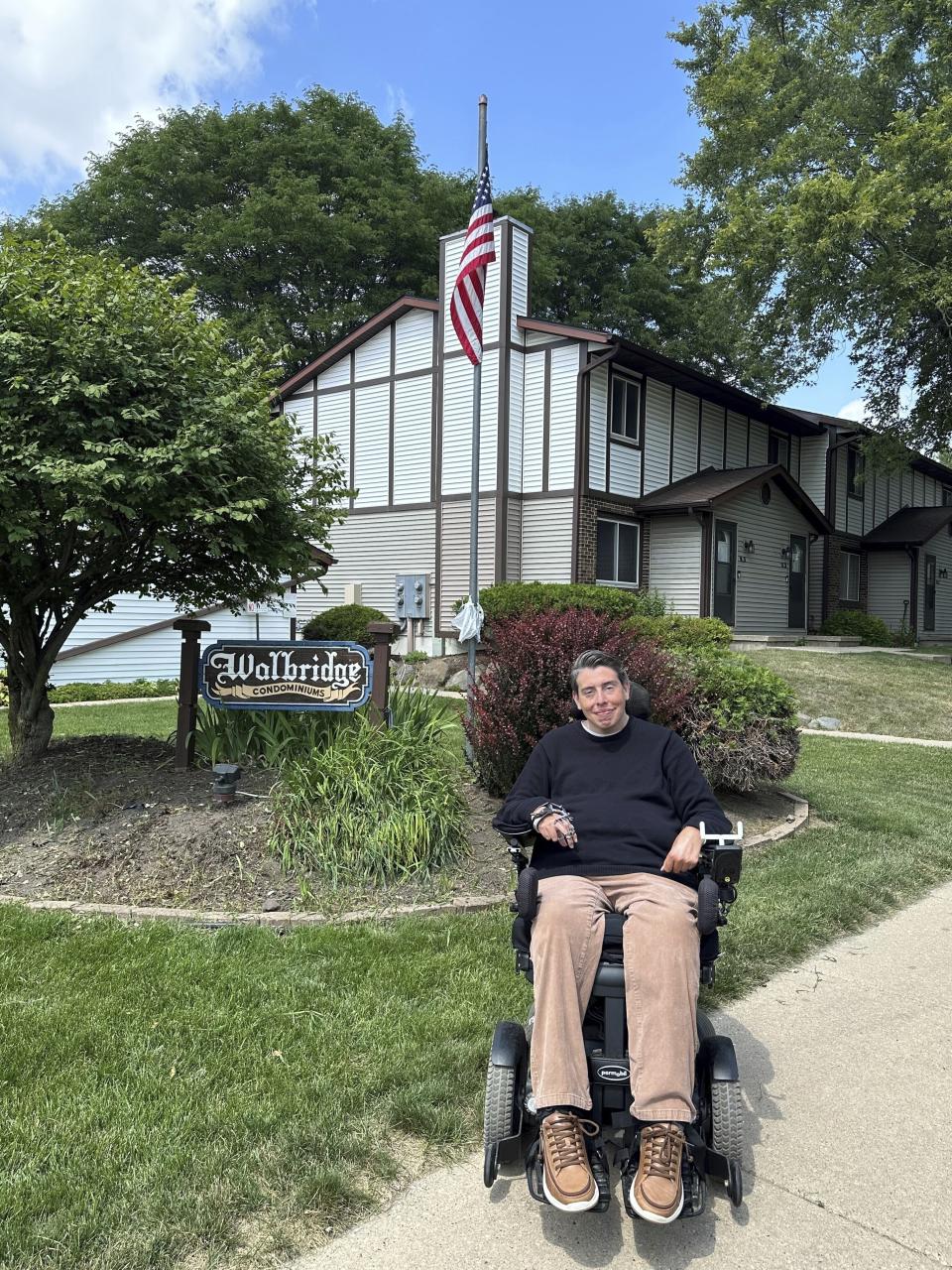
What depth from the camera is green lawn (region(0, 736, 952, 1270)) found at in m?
2.37

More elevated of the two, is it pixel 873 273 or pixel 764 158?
pixel 764 158

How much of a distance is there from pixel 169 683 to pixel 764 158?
1721 cm

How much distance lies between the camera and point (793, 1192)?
2.66m

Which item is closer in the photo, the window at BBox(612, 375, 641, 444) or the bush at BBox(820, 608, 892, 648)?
the window at BBox(612, 375, 641, 444)

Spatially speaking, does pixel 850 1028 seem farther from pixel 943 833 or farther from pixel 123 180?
pixel 123 180

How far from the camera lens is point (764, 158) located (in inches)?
805

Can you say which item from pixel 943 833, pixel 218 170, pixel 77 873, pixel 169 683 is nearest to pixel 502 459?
pixel 169 683

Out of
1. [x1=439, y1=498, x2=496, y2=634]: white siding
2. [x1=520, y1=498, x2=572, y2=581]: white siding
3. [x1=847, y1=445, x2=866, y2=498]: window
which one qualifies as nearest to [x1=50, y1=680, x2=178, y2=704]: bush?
[x1=439, y1=498, x2=496, y2=634]: white siding

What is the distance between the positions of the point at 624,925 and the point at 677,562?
58.4 ft

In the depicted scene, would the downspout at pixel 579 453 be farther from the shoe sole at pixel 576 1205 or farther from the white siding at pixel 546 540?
the shoe sole at pixel 576 1205

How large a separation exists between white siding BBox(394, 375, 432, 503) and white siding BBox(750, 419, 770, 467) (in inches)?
339

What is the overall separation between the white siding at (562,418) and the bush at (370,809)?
13235 millimetres

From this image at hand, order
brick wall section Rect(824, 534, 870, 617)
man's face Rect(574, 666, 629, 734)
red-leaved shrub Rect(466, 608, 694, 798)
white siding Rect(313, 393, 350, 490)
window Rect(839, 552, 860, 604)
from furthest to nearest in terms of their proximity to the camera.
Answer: window Rect(839, 552, 860, 604), brick wall section Rect(824, 534, 870, 617), white siding Rect(313, 393, 350, 490), red-leaved shrub Rect(466, 608, 694, 798), man's face Rect(574, 666, 629, 734)

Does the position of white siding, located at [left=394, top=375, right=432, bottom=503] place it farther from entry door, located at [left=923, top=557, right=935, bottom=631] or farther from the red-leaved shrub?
entry door, located at [left=923, top=557, right=935, bottom=631]
